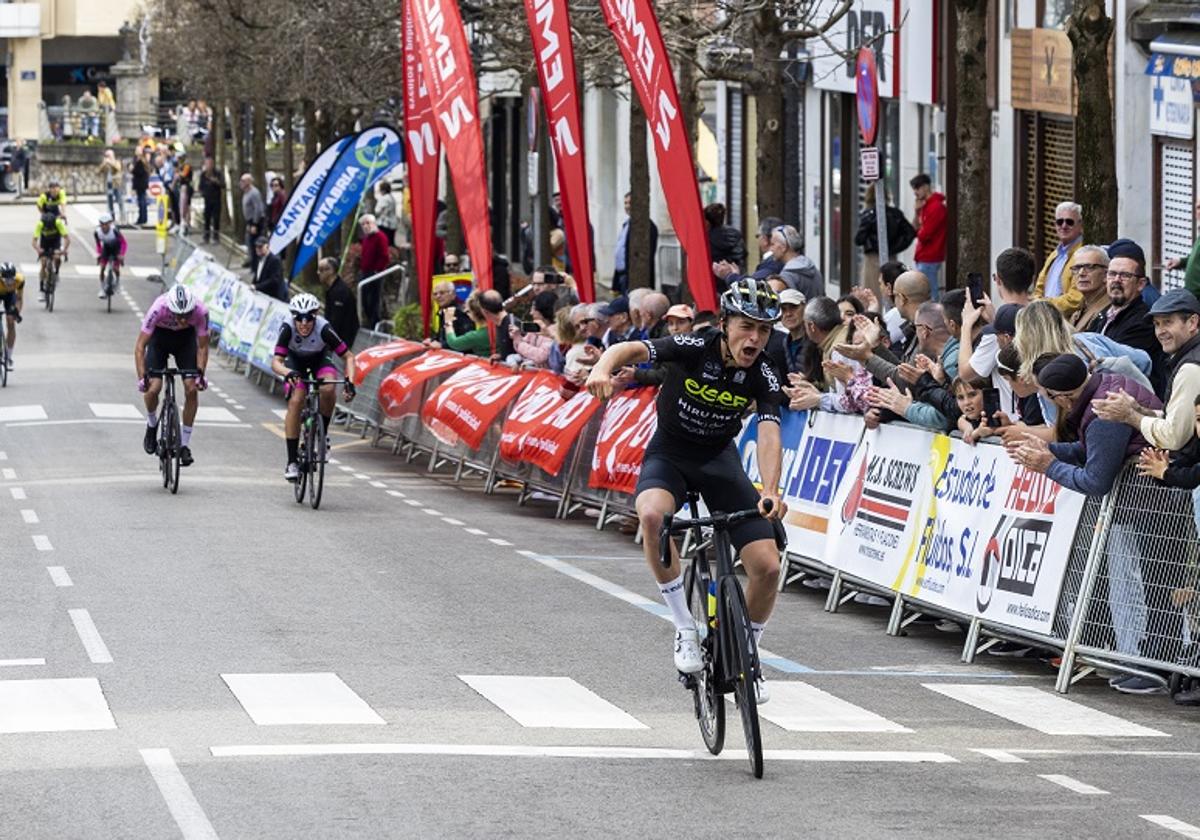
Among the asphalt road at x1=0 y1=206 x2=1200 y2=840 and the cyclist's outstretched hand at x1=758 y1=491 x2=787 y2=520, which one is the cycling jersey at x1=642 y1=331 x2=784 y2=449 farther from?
the asphalt road at x1=0 y1=206 x2=1200 y2=840

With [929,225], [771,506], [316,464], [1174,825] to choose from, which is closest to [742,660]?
[771,506]

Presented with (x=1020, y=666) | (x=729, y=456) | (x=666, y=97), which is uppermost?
(x=666, y=97)

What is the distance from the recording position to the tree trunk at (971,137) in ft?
69.4

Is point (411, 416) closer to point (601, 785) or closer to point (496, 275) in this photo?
point (496, 275)

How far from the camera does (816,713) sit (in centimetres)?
1244

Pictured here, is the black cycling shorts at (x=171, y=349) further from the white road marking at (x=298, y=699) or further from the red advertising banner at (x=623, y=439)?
the white road marking at (x=298, y=699)

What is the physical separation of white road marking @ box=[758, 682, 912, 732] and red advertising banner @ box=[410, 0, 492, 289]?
15.0 metres

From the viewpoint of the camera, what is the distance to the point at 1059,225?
19094 mm

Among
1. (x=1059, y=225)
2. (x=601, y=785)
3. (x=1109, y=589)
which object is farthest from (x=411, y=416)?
(x=601, y=785)

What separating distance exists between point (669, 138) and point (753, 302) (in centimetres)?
1146

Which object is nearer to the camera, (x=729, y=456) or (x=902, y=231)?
(x=729, y=456)

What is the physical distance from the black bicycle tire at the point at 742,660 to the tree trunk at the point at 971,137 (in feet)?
34.0

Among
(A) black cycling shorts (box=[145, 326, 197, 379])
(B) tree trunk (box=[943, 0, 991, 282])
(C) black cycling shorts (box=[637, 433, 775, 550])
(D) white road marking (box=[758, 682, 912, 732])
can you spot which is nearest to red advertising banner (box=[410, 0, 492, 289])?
(A) black cycling shorts (box=[145, 326, 197, 379])

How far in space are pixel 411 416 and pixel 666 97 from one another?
6.73 meters
